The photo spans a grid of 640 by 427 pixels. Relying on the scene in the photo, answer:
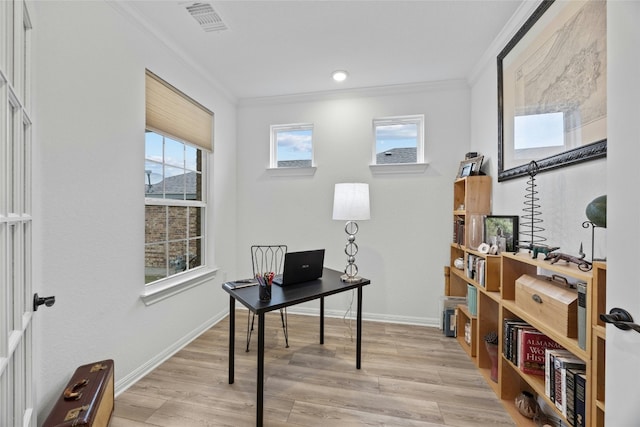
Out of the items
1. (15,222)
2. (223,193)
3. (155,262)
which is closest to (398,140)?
(223,193)

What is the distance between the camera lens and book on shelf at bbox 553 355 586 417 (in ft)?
4.27

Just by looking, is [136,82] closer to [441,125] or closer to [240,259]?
[240,259]

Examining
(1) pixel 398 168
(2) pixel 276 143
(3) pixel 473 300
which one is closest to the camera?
(3) pixel 473 300

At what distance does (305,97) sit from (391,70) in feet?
3.45

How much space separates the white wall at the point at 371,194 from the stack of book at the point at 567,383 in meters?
1.69

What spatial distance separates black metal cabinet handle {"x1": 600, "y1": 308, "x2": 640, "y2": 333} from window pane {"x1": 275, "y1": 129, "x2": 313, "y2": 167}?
9.60 ft

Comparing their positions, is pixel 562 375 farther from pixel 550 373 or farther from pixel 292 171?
pixel 292 171

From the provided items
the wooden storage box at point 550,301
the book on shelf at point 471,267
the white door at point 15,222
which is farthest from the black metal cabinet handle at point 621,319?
the white door at point 15,222

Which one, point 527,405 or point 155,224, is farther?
point 155,224

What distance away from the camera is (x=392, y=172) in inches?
125

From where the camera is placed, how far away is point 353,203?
2.36 metres

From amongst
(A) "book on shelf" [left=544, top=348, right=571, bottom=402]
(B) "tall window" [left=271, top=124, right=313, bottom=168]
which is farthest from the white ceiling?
(A) "book on shelf" [left=544, top=348, right=571, bottom=402]

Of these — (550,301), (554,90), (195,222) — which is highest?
(554,90)

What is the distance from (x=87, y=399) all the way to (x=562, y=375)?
2.35m
